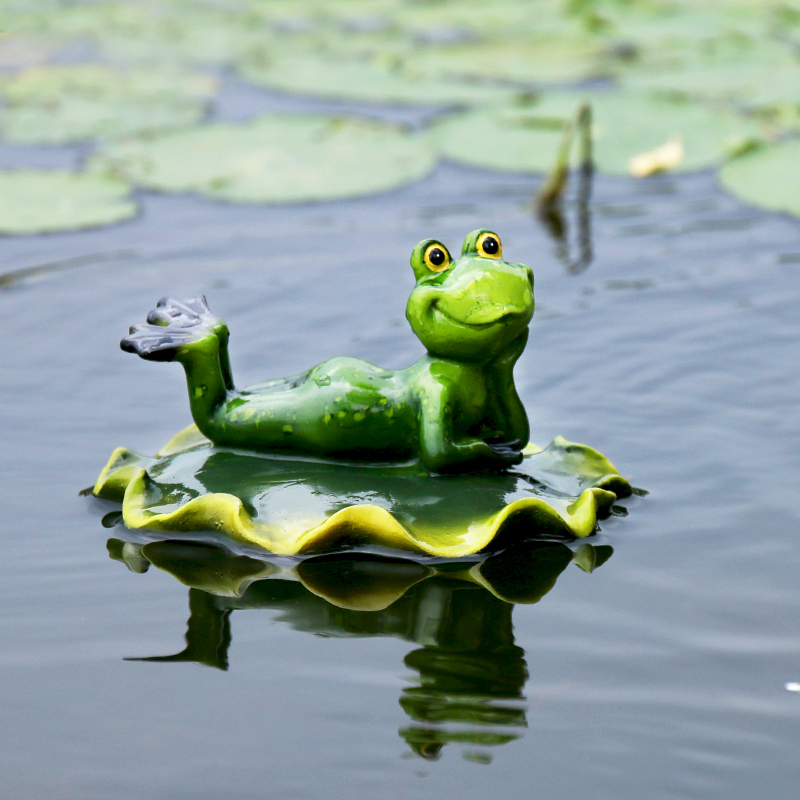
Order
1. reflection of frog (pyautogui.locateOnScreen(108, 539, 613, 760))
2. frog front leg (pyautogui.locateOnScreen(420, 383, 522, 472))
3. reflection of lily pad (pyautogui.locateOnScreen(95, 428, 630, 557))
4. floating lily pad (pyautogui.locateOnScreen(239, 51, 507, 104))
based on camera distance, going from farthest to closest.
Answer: floating lily pad (pyautogui.locateOnScreen(239, 51, 507, 104))
frog front leg (pyautogui.locateOnScreen(420, 383, 522, 472))
reflection of lily pad (pyautogui.locateOnScreen(95, 428, 630, 557))
reflection of frog (pyautogui.locateOnScreen(108, 539, 613, 760))

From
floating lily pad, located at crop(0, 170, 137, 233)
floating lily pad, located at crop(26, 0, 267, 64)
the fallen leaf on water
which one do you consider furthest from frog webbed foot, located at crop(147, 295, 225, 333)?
floating lily pad, located at crop(26, 0, 267, 64)

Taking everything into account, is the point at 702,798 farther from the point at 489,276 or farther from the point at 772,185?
the point at 772,185

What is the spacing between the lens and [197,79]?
6691 mm

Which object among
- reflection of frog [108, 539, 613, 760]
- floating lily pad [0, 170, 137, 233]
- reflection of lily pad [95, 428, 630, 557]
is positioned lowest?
reflection of frog [108, 539, 613, 760]

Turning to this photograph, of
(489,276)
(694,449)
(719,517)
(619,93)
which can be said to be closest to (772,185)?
(619,93)

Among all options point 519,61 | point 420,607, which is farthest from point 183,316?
point 519,61

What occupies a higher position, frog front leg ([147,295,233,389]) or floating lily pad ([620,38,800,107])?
floating lily pad ([620,38,800,107])

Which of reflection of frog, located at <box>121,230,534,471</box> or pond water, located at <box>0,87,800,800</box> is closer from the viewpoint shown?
pond water, located at <box>0,87,800,800</box>

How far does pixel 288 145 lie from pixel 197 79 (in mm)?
1817

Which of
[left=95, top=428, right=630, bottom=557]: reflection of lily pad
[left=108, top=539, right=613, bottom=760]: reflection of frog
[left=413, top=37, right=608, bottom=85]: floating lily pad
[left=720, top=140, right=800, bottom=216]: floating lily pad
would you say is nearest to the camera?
[left=108, top=539, right=613, bottom=760]: reflection of frog

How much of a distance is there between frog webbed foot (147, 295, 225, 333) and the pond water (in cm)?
48

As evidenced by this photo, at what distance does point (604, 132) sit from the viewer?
5.30 m

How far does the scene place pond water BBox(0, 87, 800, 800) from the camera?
167 centimetres

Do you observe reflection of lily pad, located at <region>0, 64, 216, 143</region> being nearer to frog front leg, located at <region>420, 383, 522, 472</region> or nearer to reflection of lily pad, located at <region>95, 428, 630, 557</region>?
reflection of lily pad, located at <region>95, 428, 630, 557</region>
